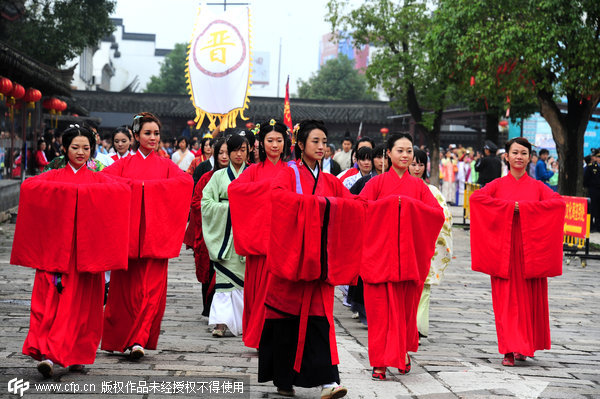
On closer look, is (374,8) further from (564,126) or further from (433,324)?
(433,324)

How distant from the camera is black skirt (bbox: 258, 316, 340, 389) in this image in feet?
16.1

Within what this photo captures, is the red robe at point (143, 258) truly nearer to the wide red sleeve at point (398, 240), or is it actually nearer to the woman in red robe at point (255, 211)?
the woman in red robe at point (255, 211)

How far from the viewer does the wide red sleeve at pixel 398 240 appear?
5.80 m

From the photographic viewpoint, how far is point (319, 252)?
493 centimetres

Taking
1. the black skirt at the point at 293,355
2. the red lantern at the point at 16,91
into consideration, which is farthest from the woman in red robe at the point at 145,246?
the red lantern at the point at 16,91

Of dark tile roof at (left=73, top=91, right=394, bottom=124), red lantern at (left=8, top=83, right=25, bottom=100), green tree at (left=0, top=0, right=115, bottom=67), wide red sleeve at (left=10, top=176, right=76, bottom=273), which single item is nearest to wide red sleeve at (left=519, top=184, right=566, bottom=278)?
wide red sleeve at (left=10, top=176, right=76, bottom=273)

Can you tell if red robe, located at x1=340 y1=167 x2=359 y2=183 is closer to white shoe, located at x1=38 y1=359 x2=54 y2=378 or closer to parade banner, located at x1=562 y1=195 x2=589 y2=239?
white shoe, located at x1=38 y1=359 x2=54 y2=378

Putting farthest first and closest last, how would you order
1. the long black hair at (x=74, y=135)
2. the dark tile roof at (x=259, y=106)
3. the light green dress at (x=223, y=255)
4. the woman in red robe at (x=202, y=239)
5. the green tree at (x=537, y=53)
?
1. the dark tile roof at (x=259, y=106)
2. the green tree at (x=537, y=53)
3. the woman in red robe at (x=202, y=239)
4. the light green dress at (x=223, y=255)
5. the long black hair at (x=74, y=135)

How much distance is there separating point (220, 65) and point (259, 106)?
99.8ft

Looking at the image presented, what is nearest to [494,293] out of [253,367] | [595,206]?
[253,367]

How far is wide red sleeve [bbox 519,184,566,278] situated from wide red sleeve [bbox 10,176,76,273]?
344cm

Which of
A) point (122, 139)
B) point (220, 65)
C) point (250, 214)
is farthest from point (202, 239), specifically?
point (220, 65)

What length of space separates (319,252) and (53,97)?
19.2 meters

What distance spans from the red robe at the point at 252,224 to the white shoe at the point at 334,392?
1.43 metres
